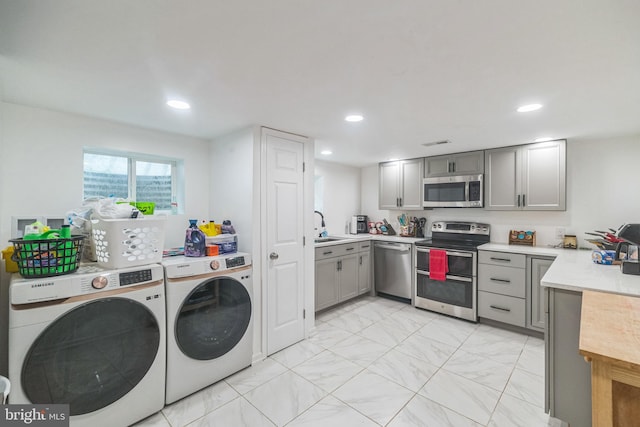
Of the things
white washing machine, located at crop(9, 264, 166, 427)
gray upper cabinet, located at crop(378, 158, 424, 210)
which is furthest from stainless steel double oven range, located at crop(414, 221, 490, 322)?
white washing machine, located at crop(9, 264, 166, 427)

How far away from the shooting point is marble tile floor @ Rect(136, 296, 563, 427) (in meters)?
1.80

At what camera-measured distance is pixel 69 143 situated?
2.16m

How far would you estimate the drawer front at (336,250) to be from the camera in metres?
3.43

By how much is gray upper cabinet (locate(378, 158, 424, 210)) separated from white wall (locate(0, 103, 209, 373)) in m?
3.14

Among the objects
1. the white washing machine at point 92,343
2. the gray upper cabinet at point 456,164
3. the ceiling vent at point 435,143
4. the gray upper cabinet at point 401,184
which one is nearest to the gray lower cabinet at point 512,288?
the gray upper cabinet at point 456,164

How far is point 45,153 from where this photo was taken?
2.06 m

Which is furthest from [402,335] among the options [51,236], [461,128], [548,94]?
[51,236]

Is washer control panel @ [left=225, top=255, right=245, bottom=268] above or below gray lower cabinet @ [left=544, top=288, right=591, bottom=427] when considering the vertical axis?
above

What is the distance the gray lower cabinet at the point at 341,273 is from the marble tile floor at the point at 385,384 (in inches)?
19.9

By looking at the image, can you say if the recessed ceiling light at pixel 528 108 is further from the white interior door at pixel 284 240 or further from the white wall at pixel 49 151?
the white wall at pixel 49 151

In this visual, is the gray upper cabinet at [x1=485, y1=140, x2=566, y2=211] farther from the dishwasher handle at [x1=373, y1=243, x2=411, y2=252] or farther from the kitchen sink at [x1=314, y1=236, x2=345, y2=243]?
the kitchen sink at [x1=314, y1=236, x2=345, y2=243]

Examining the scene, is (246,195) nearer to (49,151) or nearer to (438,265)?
(49,151)

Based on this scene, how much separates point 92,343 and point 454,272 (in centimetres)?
348

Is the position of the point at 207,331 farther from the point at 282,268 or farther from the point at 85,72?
the point at 85,72
